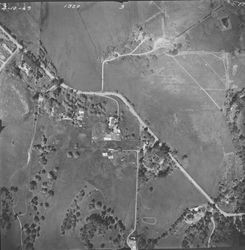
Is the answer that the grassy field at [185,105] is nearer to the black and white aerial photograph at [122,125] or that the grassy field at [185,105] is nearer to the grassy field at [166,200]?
the black and white aerial photograph at [122,125]

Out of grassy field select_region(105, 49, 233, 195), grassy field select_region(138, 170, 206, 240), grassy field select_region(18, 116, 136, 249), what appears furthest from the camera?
grassy field select_region(105, 49, 233, 195)

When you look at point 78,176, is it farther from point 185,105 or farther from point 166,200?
point 185,105

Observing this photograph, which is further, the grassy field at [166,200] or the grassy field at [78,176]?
the grassy field at [166,200]

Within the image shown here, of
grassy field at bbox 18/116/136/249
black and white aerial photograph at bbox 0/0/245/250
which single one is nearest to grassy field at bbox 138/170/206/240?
black and white aerial photograph at bbox 0/0/245/250

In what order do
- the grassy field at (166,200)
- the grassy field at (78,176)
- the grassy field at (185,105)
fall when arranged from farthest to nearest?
the grassy field at (185,105)
the grassy field at (166,200)
the grassy field at (78,176)

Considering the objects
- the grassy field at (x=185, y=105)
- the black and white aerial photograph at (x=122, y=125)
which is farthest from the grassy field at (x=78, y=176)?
the grassy field at (x=185, y=105)

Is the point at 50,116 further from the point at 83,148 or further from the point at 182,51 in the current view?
the point at 182,51

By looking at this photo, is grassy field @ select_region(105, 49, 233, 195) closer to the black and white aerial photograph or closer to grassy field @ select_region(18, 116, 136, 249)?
the black and white aerial photograph

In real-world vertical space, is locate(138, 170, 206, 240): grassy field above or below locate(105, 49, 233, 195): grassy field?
below
